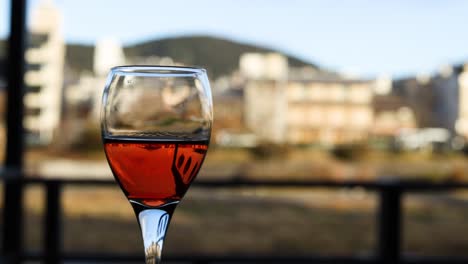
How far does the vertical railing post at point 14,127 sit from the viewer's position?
2.38 m

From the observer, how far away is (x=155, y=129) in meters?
0.44

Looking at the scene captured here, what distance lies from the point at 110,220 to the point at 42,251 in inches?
606

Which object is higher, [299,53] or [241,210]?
[299,53]

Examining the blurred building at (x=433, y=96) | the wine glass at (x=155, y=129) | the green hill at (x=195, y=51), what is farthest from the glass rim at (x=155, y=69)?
the blurred building at (x=433, y=96)

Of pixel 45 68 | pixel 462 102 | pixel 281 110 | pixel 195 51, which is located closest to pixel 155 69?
pixel 195 51

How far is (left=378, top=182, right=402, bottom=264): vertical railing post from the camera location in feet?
6.73

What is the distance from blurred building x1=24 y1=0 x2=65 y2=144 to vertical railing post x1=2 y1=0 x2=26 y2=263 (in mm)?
32332

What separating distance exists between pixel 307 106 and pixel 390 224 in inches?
1250

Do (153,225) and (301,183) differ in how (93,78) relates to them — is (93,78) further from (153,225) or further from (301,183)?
(153,225)

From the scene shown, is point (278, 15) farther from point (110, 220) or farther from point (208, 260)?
point (208, 260)

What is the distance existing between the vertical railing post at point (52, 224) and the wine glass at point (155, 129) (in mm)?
1683

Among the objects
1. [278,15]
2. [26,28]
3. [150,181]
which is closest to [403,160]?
[278,15]

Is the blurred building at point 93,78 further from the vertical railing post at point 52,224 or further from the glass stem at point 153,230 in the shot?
the glass stem at point 153,230

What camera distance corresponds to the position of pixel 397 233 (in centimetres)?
209
